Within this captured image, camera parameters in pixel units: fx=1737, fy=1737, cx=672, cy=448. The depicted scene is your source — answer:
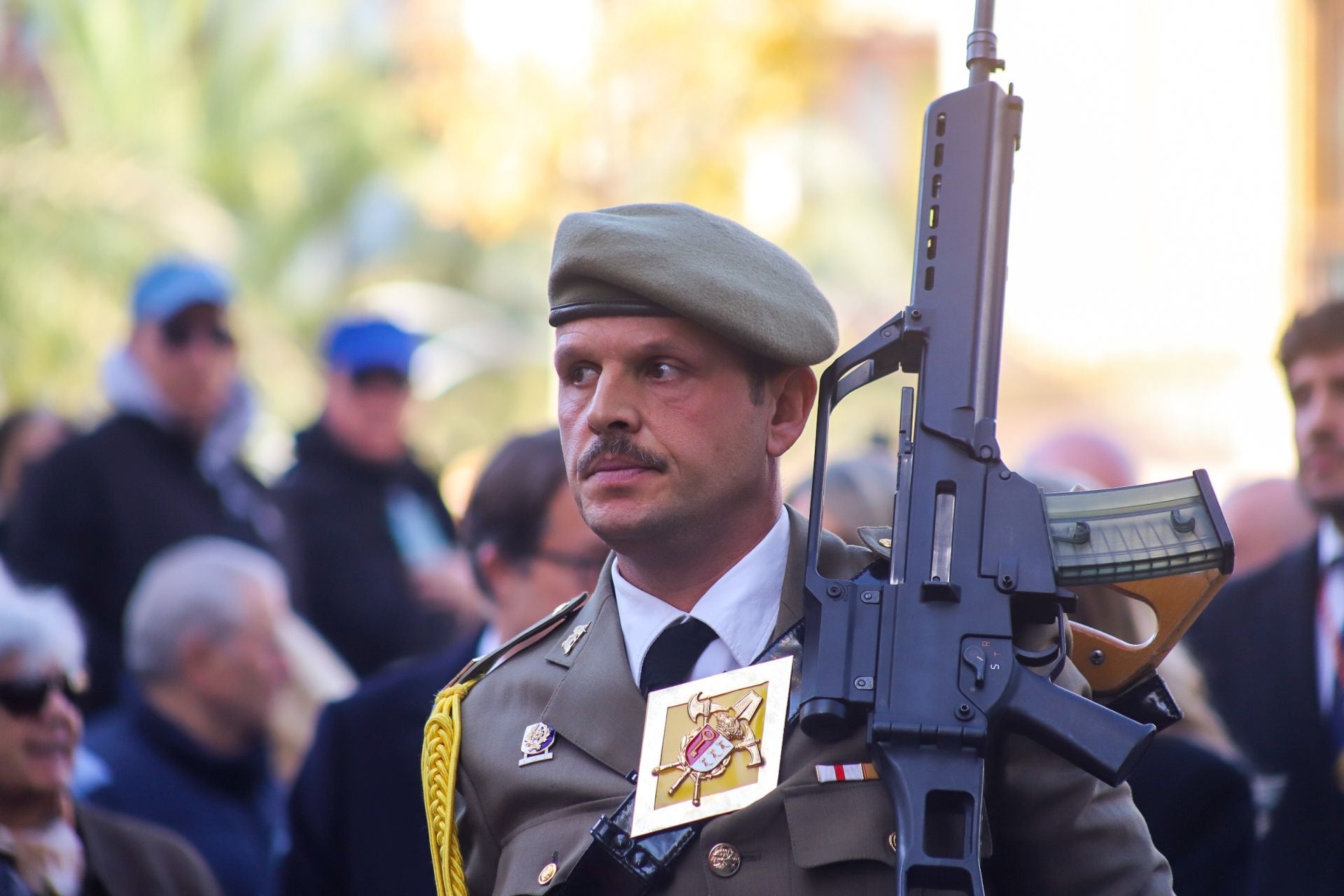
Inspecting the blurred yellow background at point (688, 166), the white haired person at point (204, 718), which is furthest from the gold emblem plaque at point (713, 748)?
the blurred yellow background at point (688, 166)

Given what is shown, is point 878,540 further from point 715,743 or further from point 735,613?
point 715,743

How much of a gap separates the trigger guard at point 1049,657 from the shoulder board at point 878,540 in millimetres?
250

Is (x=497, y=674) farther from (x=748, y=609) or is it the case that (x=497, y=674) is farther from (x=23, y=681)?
(x=23, y=681)

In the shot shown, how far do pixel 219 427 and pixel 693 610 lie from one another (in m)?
3.61

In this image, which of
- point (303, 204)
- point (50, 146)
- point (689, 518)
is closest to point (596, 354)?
point (689, 518)

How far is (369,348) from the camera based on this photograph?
648 cm

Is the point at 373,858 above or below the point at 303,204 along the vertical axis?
below

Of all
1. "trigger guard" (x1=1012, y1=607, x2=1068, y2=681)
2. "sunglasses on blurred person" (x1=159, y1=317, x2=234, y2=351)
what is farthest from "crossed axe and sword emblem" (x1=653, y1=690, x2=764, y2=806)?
"sunglasses on blurred person" (x1=159, y1=317, x2=234, y2=351)

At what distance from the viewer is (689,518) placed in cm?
257

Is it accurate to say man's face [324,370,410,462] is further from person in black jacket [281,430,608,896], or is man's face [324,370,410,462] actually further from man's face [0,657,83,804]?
man's face [0,657,83,804]

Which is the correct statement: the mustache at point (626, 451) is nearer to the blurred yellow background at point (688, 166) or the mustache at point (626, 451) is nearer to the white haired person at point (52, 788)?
the white haired person at point (52, 788)

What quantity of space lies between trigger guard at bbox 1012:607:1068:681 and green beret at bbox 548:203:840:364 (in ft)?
1.78

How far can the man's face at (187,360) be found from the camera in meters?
5.77

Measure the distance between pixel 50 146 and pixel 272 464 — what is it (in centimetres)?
321
